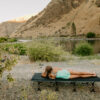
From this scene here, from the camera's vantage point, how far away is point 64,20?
75438 millimetres

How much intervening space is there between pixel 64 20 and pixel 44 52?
67.9m

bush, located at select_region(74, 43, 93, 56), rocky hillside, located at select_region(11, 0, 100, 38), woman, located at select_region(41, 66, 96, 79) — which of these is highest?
rocky hillside, located at select_region(11, 0, 100, 38)

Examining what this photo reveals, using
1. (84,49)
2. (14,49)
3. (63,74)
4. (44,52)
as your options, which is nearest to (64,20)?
(84,49)

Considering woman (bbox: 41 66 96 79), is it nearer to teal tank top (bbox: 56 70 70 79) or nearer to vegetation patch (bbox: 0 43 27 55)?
teal tank top (bbox: 56 70 70 79)

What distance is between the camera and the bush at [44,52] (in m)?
9.00

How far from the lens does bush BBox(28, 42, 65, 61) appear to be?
9000 millimetres

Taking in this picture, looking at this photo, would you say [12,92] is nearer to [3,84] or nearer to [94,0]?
[3,84]

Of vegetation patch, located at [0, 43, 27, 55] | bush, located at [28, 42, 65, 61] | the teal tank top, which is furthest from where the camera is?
bush, located at [28, 42, 65, 61]

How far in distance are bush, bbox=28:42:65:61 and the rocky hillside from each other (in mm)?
48823

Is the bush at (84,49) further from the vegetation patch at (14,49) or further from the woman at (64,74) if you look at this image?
the woman at (64,74)

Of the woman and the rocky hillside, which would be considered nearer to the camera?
the woman

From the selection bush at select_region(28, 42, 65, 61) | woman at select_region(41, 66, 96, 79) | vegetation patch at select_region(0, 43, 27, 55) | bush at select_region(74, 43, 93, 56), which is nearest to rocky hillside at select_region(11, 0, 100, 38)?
bush at select_region(74, 43, 93, 56)

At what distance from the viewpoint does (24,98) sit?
3.96 metres

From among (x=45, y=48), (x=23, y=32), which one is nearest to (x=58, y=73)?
(x=45, y=48)
